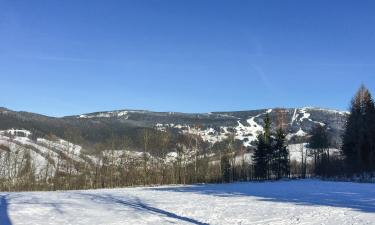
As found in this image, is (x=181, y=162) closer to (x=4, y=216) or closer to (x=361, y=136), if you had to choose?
(x=361, y=136)

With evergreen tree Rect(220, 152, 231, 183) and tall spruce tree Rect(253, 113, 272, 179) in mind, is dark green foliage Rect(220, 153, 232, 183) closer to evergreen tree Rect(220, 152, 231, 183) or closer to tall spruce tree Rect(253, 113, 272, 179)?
evergreen tree Rect(220, 152, 231, 183)

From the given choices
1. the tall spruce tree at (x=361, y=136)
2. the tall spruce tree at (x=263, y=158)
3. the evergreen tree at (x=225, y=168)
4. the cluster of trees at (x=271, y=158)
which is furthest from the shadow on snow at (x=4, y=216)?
the evergreen tree at (x=225, y=168)

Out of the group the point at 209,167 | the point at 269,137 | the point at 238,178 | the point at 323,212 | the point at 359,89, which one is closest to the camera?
the point at 323,212

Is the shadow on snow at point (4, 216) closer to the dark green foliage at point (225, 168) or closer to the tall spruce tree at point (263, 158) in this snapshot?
the tall spruce tree at point (263, 158)

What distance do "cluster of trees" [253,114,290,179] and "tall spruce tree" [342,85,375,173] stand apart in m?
14.9

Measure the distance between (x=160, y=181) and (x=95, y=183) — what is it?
48.1 ft

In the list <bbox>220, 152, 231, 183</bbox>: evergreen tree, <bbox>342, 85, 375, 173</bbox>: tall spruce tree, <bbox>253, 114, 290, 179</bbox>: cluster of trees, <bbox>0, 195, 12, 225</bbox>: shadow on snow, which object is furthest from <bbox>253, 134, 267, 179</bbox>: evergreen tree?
<bbox>0, 195, 12, 225</bbox>: shadow on snow

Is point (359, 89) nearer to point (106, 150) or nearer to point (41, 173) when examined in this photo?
point (106, 150)

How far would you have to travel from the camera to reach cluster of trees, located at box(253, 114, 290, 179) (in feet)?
320

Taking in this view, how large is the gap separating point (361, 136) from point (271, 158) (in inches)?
903

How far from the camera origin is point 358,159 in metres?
79.5

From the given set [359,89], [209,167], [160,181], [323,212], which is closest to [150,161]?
[160,181]

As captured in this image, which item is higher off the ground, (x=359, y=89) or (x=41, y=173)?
(x=359, y=89)

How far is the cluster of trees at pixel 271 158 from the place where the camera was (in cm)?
9769
